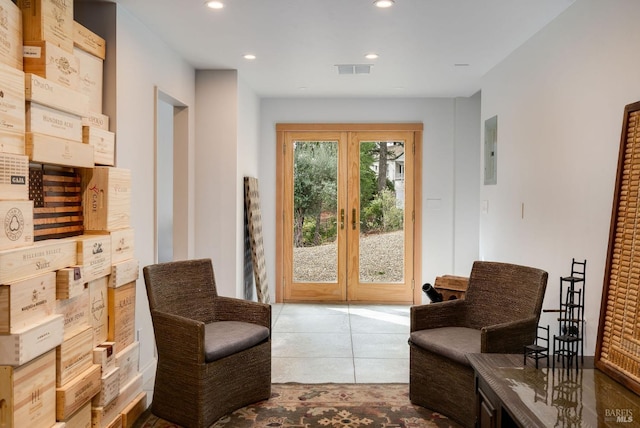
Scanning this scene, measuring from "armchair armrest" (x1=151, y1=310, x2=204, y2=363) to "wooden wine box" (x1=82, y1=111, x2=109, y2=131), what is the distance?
113cm

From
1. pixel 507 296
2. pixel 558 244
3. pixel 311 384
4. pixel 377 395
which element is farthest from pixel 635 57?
pixel 311 384

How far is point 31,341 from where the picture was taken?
207cm

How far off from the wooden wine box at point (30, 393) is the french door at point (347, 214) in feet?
13.9

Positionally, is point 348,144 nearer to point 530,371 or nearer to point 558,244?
point 558,244

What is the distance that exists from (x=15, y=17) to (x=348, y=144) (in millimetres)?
4487

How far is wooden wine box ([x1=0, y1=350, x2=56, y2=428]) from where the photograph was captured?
6.52 feet

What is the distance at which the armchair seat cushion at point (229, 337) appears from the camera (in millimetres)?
2918

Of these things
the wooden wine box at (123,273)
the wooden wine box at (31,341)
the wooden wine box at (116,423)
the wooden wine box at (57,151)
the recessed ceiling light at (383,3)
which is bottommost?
the wooden wine box at (116,423)

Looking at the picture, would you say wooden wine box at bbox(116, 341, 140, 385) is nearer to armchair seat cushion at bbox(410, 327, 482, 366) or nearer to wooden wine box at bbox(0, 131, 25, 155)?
wooden wine box at bbox(0, 131, 25, 155)

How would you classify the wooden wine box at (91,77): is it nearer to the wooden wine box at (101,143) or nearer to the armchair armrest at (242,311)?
the wooden wine box at (101,143)

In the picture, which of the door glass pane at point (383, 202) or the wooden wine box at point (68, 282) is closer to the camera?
the wooden wine box at point (68, 282)

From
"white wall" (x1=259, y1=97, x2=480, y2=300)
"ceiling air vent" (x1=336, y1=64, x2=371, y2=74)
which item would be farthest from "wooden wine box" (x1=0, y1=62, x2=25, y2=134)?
"white wall" (x1=259, y1=97, x2=480, y2=300)

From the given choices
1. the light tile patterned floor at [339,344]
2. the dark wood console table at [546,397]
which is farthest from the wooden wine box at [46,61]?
the dark wood console table at [546,397]

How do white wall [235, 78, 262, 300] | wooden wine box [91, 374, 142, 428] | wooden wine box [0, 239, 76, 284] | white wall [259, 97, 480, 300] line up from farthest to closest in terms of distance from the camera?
white wall [259, 97, 480, 300]
white wall [235, 78, 262, 300]
wooden wine box [91, 374, 142, 428]
wooden wine box [0, 239, 76, 284]
